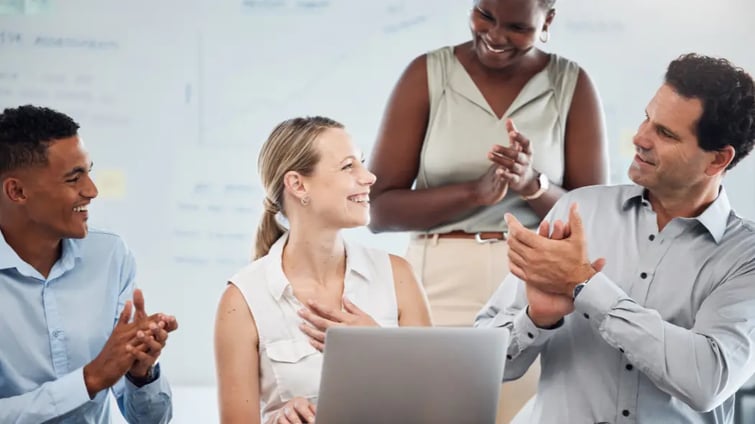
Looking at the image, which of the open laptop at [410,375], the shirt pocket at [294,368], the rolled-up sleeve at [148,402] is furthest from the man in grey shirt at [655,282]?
the rolled-up sleeve at [148,402]

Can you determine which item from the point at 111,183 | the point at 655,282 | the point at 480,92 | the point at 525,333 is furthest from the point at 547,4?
the point at 111,183

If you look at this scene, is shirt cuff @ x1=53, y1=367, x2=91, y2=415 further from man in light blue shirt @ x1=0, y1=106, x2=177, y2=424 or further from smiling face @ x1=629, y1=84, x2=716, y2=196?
smiling face @ x1=629, y1=84, x2=716, y2=196

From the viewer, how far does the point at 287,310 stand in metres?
2.44

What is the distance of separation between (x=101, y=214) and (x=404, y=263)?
1981 mm

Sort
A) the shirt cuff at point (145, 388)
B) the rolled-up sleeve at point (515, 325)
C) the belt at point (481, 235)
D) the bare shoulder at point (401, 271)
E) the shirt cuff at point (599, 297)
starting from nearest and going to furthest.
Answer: the shirt cuff at point (599, 297), the rolled-up sleeve at point (515, 325), the shirt cuff at point (145, 388), the bare shoulder at point (401, 271), the belt at point (481, 235)

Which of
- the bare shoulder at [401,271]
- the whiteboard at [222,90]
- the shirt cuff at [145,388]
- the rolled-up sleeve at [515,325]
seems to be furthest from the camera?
the whiteboard at [222,90]

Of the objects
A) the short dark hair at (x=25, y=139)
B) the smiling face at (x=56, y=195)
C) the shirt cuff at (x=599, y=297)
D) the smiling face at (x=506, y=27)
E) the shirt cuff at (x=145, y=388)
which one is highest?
the smiling face at (x=506, y=27)

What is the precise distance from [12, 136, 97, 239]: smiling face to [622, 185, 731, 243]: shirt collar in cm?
117

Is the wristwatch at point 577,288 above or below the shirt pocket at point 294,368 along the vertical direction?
above

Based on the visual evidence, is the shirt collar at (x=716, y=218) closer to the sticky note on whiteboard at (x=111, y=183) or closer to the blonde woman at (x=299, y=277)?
the blonde woman at (x=299, y=277)

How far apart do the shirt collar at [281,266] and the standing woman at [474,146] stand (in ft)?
0.79

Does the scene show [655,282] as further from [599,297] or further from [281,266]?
[281,266]

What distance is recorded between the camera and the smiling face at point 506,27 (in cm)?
269

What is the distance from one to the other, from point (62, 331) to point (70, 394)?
21 centimetres
